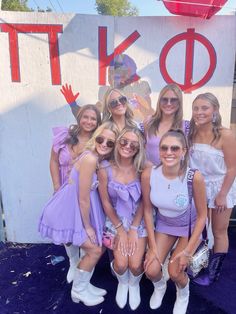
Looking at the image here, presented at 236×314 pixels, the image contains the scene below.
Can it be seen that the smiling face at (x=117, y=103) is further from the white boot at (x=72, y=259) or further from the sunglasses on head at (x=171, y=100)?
the white boot at (x=72, y=259)

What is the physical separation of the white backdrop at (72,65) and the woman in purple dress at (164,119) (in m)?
0.52

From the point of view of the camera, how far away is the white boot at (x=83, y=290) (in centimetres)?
223

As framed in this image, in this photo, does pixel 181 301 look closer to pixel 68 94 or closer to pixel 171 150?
pixel 171 150

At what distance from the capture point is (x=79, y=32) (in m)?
2.75

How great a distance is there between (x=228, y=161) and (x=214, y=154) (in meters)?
0.12

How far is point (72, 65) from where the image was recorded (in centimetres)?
281

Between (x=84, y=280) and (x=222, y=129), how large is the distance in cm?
161

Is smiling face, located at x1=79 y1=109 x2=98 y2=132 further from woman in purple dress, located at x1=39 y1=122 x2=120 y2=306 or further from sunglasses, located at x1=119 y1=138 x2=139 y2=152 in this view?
sunglasses, located at x1=119 y1=138 x2=139 y2=152

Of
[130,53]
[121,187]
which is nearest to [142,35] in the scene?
[130,53]

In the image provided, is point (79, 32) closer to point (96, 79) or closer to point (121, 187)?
point (96, 79)

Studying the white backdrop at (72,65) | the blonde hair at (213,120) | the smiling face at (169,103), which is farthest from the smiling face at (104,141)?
the white backdrop at (72,65)

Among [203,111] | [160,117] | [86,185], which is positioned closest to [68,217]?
[86,185]

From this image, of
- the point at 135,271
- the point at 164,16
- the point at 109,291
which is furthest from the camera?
the point at 164,16

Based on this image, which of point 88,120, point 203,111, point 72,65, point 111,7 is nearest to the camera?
point 203,111
